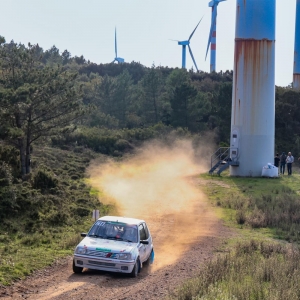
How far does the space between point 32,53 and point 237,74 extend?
61.0 ft

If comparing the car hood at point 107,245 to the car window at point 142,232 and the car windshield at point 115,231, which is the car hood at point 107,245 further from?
the car window at point 142,232

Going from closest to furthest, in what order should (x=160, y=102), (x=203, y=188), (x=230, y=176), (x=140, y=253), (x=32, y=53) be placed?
(x=140, y=253)
(x=32, y=53)
(x=203, y=188)
(x=230, y=176)
(x=160, y=102)

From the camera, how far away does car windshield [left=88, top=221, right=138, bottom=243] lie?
16.4 m

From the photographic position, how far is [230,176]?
45812 millimetres

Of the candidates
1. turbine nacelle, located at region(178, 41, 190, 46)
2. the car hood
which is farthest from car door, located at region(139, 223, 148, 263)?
turbine nacelle, located at region(178, 41, 190, 46)

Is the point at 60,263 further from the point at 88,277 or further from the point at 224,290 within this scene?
the point at 224,290

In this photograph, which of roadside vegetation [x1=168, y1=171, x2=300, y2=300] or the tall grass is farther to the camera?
roadside vegetation [x1=168, y1=171, x2=300, y2=300]

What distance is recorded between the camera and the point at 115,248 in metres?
15.4

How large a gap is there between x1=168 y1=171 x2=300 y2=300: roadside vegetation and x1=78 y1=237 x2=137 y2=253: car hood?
7.13 feet

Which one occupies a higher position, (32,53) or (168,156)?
(32,53)

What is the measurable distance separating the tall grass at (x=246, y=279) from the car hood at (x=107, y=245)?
2172mm

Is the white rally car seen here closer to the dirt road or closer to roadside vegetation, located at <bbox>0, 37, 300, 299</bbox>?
the dirt road

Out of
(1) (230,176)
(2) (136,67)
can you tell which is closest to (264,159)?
(1) (230,176)

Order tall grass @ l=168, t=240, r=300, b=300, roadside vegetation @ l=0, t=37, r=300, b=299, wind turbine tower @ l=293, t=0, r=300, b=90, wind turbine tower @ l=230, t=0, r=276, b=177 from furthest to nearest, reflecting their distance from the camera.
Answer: wind turbine tower @ l=293, t=0, r=300, b=90, wind turbine tower @ l=230, t=0, r=276, b=177, roadside vegetation @ l=0, t=37, r=300, b=299, tall grass @ l=168, t=240, r=300, b=300
